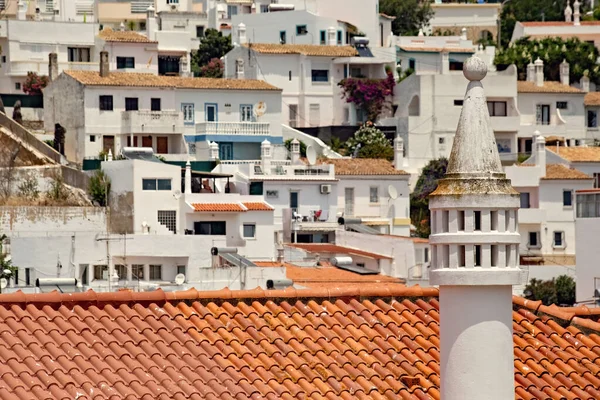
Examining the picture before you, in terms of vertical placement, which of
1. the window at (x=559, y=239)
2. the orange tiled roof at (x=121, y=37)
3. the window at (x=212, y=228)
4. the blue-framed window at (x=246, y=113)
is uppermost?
the orange tiled roof at (x=121, y=37)

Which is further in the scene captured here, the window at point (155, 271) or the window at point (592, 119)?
the window at point (592, 119)

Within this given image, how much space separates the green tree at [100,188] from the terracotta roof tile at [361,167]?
46.1ft

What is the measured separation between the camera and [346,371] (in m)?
22.9

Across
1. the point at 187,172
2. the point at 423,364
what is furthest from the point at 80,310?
the point at 187,172

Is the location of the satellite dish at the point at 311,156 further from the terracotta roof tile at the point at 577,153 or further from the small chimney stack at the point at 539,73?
the small chimney stack at the point at 539,73

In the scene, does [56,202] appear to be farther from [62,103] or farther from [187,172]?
[62,103]

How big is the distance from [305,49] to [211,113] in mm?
8930

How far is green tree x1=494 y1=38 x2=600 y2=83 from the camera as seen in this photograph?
10631 centimetres

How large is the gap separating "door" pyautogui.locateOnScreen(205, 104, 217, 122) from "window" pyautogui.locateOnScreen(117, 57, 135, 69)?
9732 millimetres

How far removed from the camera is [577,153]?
9638 cm

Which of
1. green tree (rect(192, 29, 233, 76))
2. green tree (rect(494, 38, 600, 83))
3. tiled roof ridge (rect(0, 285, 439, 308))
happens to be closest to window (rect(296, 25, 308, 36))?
green tree (rect(192, 29, 233, 76))

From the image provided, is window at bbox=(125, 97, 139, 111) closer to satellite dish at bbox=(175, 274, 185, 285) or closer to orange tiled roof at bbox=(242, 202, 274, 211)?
orange tiled roof at bbox=(242, 202, 274, 211)

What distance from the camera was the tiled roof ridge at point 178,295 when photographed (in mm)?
22875

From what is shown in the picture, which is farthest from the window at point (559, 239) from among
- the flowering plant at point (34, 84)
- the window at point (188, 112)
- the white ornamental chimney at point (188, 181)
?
the flowering plant at point (34, 84)
